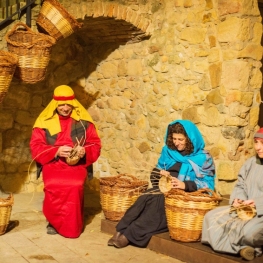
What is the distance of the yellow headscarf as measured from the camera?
4980 mm

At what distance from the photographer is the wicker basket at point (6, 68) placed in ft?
15.2

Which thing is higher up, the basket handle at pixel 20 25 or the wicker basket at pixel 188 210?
the basket handle at pixel 20 25

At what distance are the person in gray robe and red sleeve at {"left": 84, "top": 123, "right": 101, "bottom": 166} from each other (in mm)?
1472

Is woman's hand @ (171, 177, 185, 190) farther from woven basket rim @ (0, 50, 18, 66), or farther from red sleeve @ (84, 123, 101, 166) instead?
woven basket rim @ (0, 50, 18, 66)

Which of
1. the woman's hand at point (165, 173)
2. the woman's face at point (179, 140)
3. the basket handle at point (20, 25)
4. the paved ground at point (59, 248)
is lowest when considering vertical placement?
the paved ground at point (59, 248)

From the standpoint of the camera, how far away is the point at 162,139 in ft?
19.5

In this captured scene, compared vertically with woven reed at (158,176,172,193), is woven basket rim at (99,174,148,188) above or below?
below

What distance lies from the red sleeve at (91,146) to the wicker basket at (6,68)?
919 mm

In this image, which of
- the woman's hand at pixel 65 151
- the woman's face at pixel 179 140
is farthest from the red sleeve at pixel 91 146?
the woman's face at pixel 179 140

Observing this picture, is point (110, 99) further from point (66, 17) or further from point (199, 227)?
point (199, 227)

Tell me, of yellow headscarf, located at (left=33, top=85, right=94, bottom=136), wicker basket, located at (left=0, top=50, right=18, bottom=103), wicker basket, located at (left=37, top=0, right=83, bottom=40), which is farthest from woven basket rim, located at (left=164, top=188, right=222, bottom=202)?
wicker basket, located at (left=37, top=0, right=83, bottom=40)

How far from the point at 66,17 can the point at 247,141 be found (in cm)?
213

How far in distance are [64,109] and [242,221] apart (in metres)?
2.08

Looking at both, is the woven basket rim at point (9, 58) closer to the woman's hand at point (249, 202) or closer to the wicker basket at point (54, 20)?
the wicker basket at point (54, 20)
